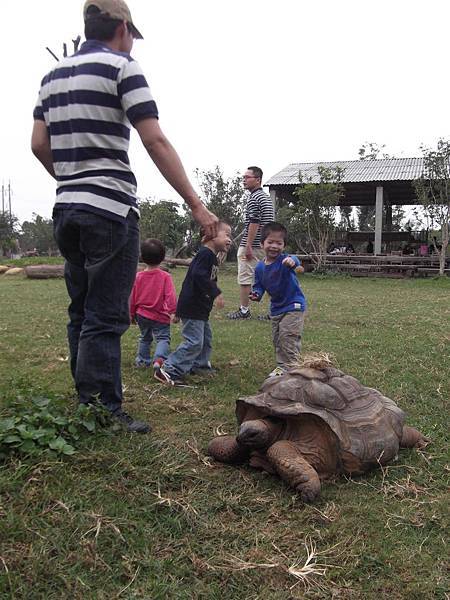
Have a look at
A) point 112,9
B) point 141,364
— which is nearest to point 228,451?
point 141,364

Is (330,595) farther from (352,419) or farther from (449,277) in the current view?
(449,277)

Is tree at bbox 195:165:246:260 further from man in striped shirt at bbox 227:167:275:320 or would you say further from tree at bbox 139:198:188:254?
man in striped shirt at bbox 227:167:275:320

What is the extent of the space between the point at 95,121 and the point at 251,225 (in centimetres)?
417

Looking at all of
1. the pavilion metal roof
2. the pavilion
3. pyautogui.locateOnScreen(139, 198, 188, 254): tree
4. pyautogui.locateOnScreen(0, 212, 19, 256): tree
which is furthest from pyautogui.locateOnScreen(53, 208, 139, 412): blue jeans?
pyautogui.locateOnScreen(0, 212, 19, 256): tree

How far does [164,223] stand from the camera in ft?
76.7

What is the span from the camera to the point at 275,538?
180 cm

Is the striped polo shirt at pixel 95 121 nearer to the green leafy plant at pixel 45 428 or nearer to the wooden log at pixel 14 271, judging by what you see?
the green leafy plant at pixel 45 428

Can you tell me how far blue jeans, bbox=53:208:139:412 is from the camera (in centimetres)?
237

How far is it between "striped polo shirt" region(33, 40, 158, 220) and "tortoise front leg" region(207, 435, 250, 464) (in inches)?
43.7

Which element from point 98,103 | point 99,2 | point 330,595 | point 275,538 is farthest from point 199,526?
point 99,2

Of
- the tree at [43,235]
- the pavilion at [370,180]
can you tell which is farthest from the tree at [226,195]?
the tree at [43,235]

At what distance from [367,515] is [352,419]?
0.43 metres

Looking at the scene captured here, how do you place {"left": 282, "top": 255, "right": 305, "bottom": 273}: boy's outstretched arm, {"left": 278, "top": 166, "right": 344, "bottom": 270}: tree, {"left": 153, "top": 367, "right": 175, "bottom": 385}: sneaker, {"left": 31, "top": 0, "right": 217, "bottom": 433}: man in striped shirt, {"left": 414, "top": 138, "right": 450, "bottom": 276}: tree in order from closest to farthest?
{"left": 31, "top": 0, "right": 217, "bottom": 433}: man in striped shirt
{"left": 153, "top": 367, "right": 175, "bottom": 385}: sneaker
{"left": 282, "top": 255, "right": 305, "bottom": 273}: boy's outstretched arm
{"left": 414, "top": 138, "right": 450, "bottom": 276}: tree
{"left": 278, "top": 166, "right": 344, "bottom": 270}: tree

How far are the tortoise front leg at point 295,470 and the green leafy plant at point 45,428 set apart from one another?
0.81 metres
